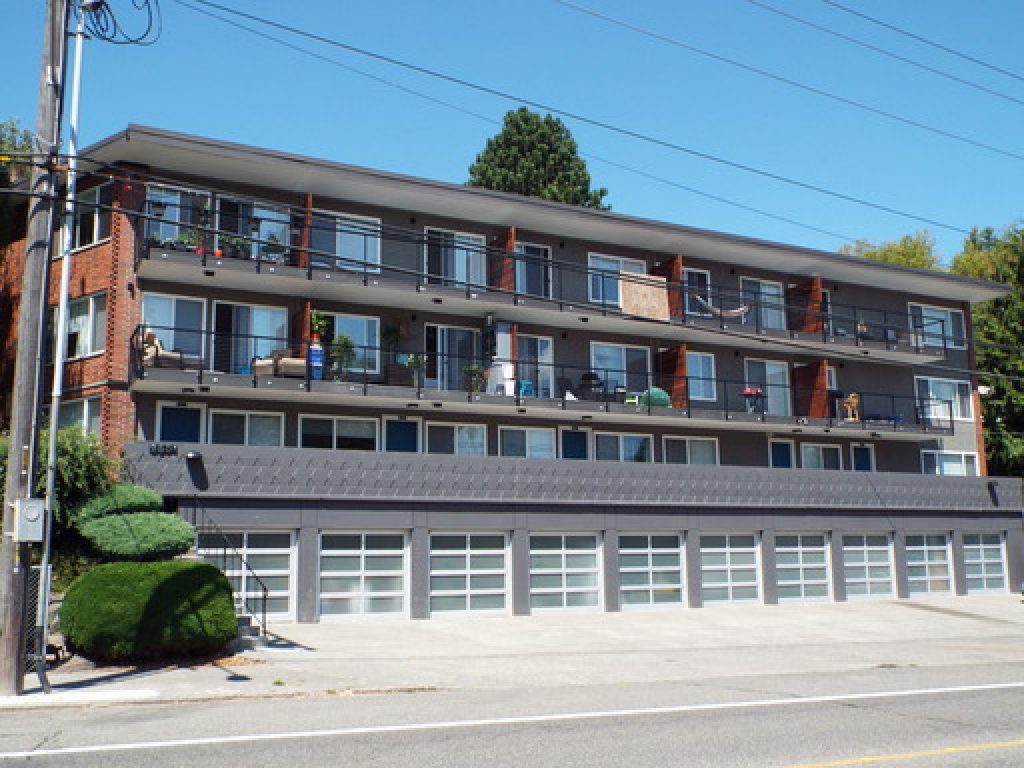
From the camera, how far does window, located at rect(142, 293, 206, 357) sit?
86.2 feet

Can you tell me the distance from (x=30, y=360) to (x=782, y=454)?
25.9m

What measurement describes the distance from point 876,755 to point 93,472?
16610mm

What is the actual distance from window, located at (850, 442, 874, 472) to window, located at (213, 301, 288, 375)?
65.3ft

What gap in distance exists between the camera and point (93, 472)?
21500mm

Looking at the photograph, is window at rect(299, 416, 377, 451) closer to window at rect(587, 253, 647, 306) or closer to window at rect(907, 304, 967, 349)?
window at rect(587, 253, 647, 306)

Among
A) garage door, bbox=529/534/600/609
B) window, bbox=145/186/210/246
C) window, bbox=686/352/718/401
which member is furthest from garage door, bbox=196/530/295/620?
window, bbox=686/352/718/401

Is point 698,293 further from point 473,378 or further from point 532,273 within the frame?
point 473,378

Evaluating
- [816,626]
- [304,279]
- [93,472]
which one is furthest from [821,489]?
[93,472]

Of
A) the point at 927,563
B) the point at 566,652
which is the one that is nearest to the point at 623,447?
the point at 927,563

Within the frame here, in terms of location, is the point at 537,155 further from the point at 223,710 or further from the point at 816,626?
the point at 223,710

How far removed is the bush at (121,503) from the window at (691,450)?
53.6 ft

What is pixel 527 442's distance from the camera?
3098 centimetres

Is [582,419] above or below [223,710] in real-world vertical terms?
above

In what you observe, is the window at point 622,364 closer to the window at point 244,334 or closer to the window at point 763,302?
the window at point 763,302
